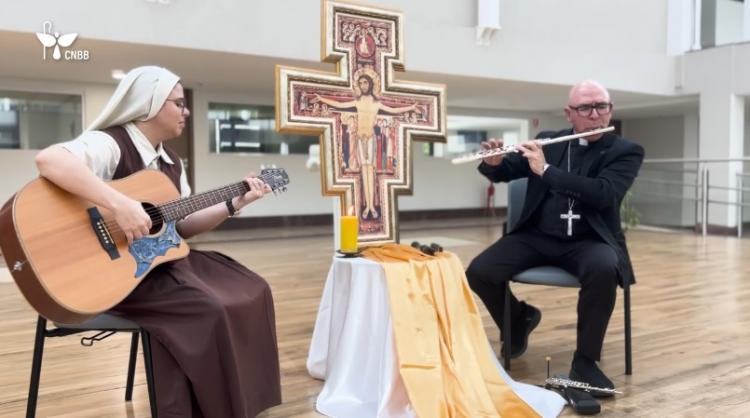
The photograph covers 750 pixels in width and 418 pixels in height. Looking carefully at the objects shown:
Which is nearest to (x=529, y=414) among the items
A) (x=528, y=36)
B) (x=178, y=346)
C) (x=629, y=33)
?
(x=178, y=346)

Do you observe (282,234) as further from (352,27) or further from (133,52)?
(352,27)

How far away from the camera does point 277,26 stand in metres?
5.65

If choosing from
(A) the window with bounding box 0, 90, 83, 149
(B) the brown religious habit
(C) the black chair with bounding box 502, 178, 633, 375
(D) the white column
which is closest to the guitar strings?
(B) the brown religious habit

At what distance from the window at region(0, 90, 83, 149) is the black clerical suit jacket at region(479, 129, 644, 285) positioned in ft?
21.1

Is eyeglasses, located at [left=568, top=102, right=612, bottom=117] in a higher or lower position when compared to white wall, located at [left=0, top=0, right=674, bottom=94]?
lower

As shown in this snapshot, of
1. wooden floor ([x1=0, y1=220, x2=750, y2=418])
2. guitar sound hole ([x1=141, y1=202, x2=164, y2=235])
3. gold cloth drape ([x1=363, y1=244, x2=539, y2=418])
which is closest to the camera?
guitar sound hole ([x1=141, y1=202, x2=164, y2=235])

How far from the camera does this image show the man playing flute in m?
2.24

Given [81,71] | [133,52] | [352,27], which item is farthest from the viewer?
[81,71]

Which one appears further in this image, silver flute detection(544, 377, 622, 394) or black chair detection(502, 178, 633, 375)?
black chair detection(502, 178, 633, 375)

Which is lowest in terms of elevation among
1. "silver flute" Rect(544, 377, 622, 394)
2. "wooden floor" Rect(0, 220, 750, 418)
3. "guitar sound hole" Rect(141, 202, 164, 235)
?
"wooden floor" Rect(0, 220, 750, 418)

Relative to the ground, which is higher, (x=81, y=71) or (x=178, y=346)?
(x=81, y=71)

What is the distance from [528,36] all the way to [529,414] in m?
6.02

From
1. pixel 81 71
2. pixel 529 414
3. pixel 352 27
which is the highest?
pixel 81 71

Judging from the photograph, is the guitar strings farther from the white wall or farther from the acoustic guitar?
the white wall
